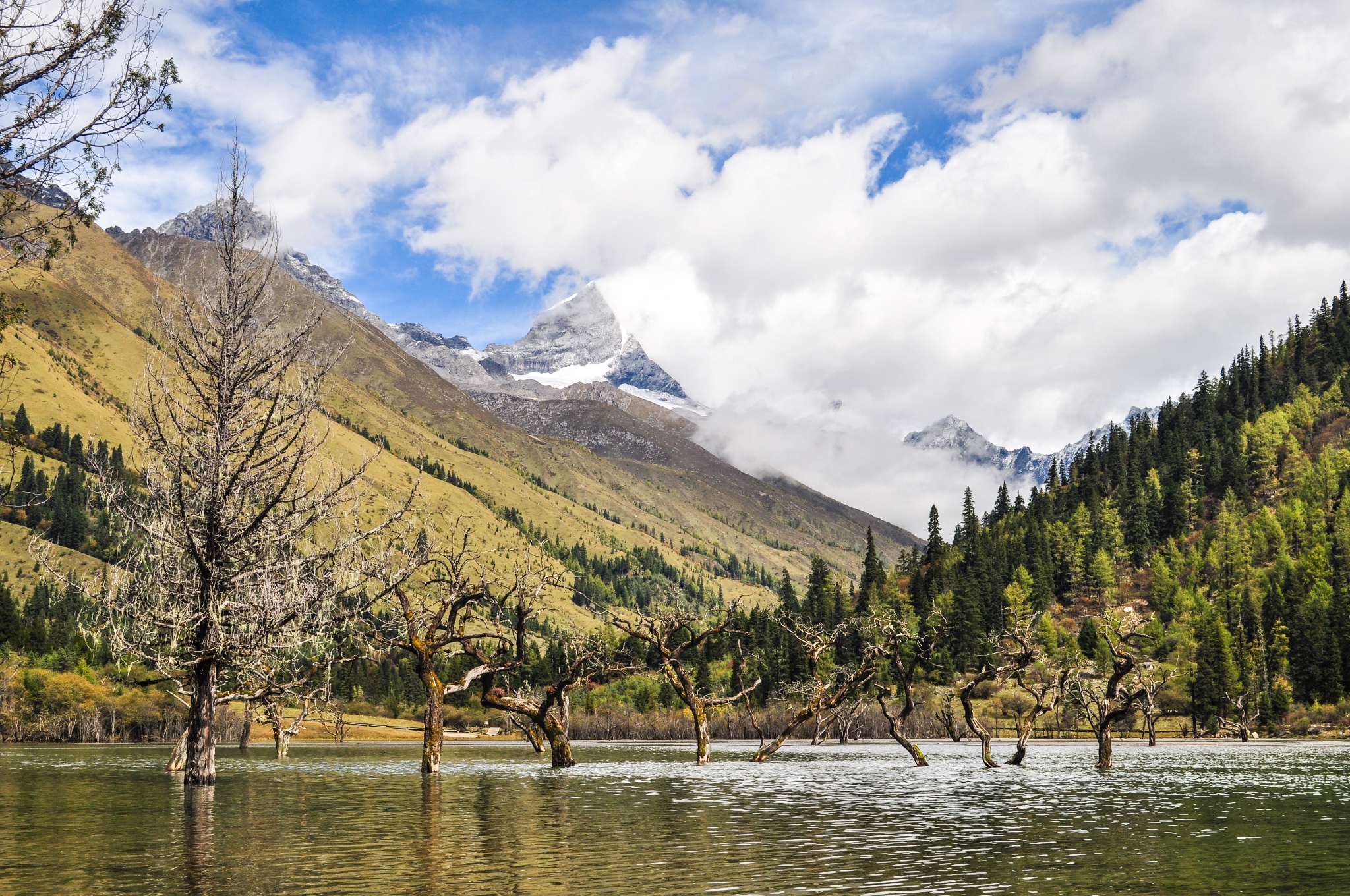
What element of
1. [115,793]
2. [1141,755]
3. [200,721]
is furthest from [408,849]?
[1141,755]

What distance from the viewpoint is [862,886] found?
20.1m

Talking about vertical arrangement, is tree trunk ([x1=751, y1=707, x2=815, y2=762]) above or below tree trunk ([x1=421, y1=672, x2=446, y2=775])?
below

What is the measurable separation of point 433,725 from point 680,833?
92.2 ft

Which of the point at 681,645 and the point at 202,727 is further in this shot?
the point at 681,645

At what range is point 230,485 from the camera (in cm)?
3391

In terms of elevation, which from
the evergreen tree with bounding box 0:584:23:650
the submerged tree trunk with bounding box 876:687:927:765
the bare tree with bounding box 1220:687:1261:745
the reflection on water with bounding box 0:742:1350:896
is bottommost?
the bare tree with bounding box 1220:687:1261:745

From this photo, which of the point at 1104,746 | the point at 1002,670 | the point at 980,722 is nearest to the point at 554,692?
the point at 1002,670

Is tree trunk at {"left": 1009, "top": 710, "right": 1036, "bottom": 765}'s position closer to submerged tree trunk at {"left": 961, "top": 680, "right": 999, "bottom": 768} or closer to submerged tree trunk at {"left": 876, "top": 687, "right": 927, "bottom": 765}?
submerged tree trunk at {"left": 961, "top": 680, "right": 999, "bottom": 768}

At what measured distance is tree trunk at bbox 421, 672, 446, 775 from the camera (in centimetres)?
5209

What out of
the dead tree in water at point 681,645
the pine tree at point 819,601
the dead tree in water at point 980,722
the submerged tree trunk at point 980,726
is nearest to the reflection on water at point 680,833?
the dead tree in water at point 980,722

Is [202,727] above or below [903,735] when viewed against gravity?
above

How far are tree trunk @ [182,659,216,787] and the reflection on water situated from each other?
1096 millimetres

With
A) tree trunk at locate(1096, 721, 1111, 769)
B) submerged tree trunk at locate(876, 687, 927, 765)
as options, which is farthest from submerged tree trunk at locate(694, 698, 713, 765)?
tree trunk at locate(1096, 721, 1111, 769)

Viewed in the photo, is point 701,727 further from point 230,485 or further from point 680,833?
point 230,485
